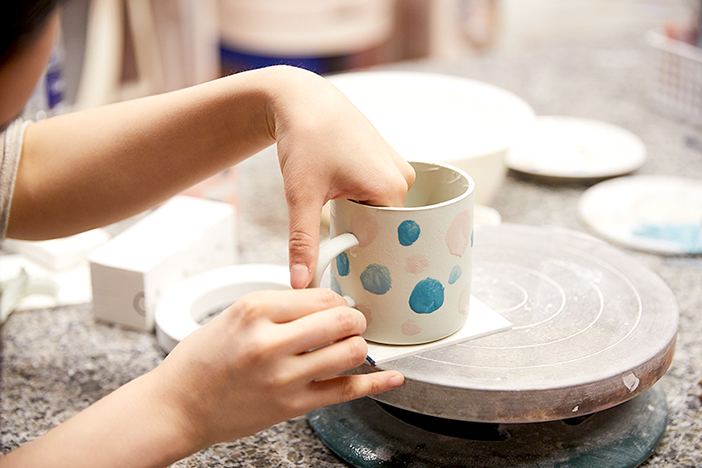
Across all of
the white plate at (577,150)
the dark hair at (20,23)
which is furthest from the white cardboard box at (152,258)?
the white plate at (577,150)

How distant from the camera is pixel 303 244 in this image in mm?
498

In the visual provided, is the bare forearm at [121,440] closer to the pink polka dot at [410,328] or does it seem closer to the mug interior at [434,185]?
the pink polka dot at [410,328]

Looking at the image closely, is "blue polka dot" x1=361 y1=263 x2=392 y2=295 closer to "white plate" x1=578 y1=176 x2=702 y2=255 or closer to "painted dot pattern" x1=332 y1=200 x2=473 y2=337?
"painted dot pattern" x1=332 y1=200 x2=473 y2=337

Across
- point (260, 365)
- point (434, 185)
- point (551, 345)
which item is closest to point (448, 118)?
point (434, 185)

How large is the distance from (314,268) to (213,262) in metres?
0.37

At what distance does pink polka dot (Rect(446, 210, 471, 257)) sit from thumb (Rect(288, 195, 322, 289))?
4.4 inches

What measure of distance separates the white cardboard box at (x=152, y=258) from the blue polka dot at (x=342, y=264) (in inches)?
10.6

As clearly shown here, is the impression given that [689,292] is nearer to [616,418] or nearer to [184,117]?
[616,418]

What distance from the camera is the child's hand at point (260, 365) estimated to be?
460 mm

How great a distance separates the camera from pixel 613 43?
1.88 meters

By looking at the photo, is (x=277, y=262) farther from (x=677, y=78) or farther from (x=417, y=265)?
(x=677, y=78)

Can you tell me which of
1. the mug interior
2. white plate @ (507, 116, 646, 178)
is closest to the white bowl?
white plate @ (507, 116, 646, 178)

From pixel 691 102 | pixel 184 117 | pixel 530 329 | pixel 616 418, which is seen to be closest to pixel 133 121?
pixel 184 117

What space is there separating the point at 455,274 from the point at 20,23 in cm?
37
